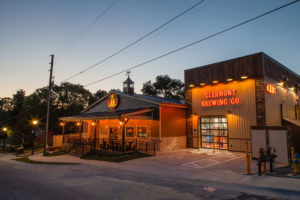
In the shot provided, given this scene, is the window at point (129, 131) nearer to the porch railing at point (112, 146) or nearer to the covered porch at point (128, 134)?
the covered porch at point (128, 134)

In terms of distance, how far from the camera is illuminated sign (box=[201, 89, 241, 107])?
17.1m

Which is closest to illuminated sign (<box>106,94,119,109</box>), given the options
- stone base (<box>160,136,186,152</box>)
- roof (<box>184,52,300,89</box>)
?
stone base (<box>160,136,186,152</box>)

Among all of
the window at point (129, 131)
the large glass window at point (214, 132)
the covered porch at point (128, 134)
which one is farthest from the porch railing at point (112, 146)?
the large glass window at point (214, 132)

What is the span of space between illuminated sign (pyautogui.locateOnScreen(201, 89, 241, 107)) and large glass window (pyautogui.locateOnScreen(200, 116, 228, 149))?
1277 mm

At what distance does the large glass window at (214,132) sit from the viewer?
692 inches

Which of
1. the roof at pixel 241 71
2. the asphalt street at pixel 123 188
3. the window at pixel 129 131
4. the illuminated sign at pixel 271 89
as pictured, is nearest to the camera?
the asphalt street at pixel 123 188

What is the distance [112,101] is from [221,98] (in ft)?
40.3

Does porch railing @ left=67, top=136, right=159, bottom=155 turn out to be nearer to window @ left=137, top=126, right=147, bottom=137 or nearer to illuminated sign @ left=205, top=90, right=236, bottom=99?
window @ left=137, top=126, right=147, bottom=137

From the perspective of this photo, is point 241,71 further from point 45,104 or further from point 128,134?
point 45,104

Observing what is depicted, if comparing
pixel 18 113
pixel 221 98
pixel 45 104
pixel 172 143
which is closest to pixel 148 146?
pixel 172 143

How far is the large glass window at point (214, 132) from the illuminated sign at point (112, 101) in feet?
31.9

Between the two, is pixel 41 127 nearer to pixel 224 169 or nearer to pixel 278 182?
pixel 224 169

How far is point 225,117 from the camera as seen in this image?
1766 cm

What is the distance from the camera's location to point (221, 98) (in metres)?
17.9
